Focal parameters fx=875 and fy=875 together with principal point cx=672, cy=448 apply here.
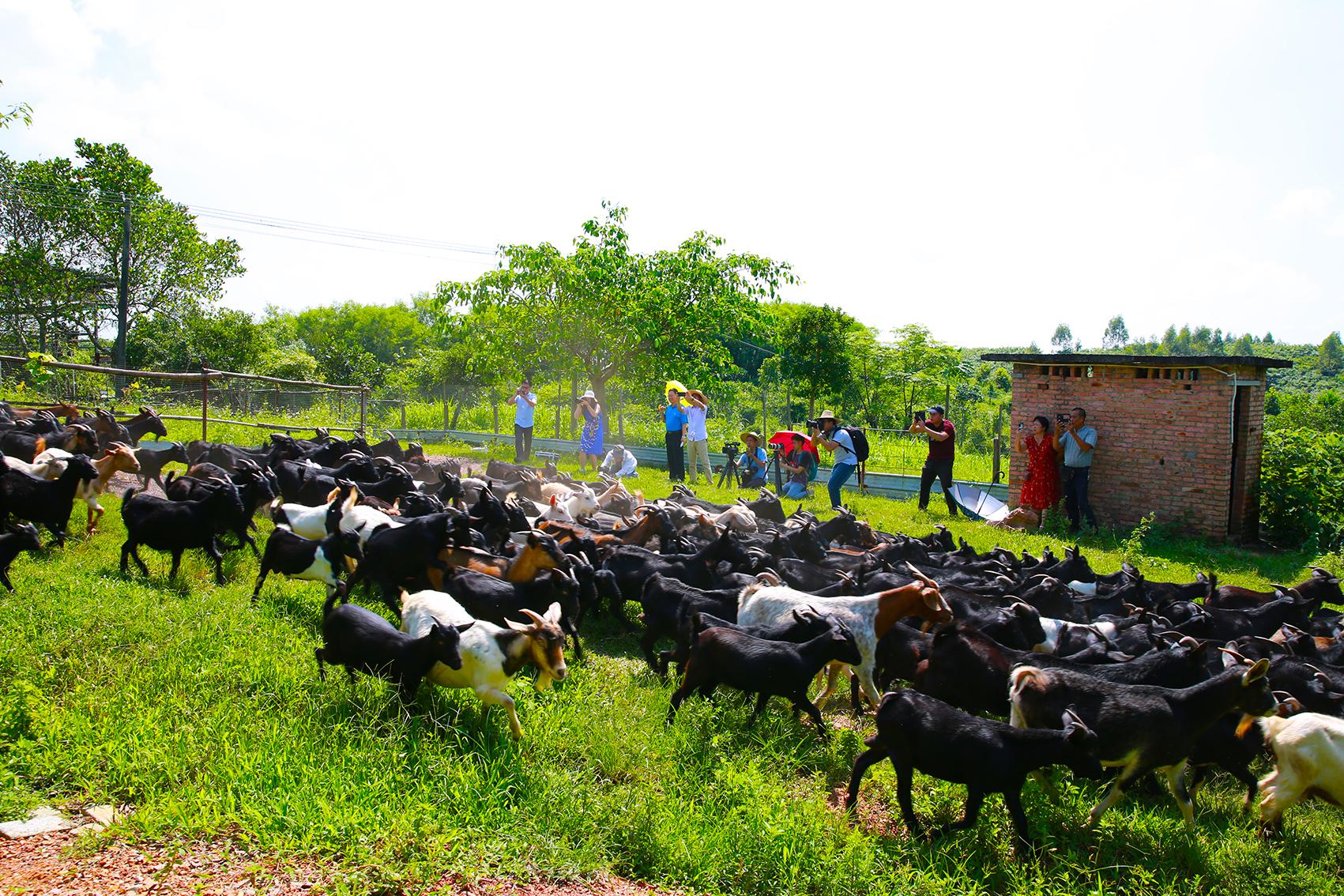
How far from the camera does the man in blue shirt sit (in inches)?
503

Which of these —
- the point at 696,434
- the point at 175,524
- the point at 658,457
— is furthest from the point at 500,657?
the point at 658,457

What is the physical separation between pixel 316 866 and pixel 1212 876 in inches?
159

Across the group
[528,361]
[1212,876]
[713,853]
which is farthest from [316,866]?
[528,361]

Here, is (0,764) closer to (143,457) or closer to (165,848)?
(165,848)

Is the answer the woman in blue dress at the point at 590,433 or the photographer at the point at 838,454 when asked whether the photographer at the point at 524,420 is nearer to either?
the woman in blue dress at the point at 590,433

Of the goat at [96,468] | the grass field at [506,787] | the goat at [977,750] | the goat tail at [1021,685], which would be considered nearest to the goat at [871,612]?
the grass field at [506,787]

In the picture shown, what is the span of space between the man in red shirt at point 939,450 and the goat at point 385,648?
9.60m

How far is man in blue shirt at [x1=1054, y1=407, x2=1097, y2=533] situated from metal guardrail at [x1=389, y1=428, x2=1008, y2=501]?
2.05 m

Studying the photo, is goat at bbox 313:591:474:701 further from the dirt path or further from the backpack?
the backpack

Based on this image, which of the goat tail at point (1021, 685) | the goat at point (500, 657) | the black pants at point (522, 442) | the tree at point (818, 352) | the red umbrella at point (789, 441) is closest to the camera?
the goat tail at point (1021, 685)

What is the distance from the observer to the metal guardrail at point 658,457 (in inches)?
639

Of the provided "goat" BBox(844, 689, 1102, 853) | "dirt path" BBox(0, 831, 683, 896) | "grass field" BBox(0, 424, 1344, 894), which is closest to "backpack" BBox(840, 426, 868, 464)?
"grass field" BBox(0, 424, 1344, 894)

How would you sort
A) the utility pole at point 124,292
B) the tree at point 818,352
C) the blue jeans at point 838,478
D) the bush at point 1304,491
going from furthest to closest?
the utility pole at point 124,292, the tree at point 818,352, the bush at point 1304,491, the blue jeans at point 838,478

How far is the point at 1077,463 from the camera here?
12789 millimetres
